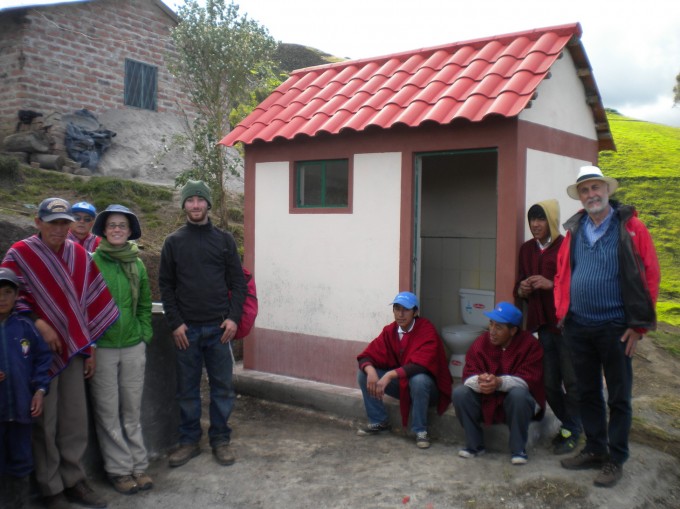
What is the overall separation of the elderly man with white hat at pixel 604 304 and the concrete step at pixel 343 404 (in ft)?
2.04

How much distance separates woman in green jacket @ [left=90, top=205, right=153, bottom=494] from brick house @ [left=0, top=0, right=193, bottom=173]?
8767 mm

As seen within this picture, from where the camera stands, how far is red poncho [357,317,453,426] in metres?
5.40

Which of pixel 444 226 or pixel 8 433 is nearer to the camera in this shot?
pixel 8 433

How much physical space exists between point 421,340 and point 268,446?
156 cm

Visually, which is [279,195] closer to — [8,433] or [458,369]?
[458,369]

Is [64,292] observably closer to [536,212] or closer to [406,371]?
[406,371]

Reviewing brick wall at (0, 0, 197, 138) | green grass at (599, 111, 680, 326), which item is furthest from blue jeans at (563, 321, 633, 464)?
brick wall at (0, 0, 197, 138)

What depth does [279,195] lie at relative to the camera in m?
6.88

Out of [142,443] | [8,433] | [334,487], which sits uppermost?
[8,433]

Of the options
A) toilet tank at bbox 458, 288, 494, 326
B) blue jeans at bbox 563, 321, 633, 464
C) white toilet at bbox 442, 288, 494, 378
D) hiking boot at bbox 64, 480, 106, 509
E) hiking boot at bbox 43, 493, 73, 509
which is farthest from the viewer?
toilet tank at bbox 458, 288, 494, 326

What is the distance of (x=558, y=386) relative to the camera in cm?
509

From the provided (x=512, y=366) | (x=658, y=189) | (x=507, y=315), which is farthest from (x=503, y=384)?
(x=658, y=189)

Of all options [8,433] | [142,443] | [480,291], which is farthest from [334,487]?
[480,291]

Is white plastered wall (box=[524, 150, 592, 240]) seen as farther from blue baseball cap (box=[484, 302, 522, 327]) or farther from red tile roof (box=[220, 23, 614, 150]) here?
blue baseball cap (box=[484, 302, 522, 327])
